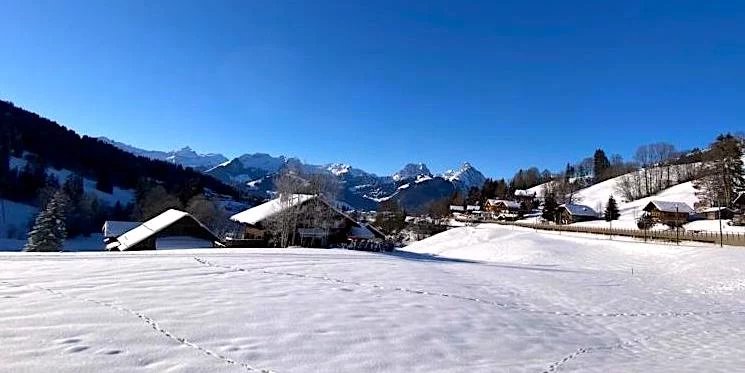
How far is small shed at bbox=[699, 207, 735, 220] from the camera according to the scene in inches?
3063

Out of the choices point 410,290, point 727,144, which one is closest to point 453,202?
point 727,144

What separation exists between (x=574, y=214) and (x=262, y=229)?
8418 centimetres

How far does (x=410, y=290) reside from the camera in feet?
49.0

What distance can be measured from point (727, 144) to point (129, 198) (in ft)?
508

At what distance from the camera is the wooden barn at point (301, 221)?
165 ft

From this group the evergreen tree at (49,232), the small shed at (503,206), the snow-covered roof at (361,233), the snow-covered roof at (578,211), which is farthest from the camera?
the small shed at (503,206)

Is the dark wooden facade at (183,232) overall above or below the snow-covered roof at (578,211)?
below

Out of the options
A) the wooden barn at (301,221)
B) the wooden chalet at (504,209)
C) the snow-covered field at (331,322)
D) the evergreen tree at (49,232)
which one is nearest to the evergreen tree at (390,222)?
the wooden chalet at (504,209)

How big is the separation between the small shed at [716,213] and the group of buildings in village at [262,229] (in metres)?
59.9

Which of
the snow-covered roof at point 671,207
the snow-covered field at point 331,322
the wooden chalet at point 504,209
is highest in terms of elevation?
the wooden chalet at point 504,209

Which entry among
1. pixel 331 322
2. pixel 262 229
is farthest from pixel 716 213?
pixel 331 322

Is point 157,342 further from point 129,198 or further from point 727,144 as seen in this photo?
point 129,198

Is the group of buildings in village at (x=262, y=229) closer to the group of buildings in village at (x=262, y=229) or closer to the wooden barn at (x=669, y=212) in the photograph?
the group of buildings in village at (x=262, y=229)

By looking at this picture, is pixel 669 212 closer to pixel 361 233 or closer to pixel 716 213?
pixel 716 213
